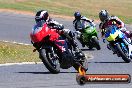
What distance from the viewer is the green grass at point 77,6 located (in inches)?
1729

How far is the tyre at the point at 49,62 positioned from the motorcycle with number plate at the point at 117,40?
14.5 feet

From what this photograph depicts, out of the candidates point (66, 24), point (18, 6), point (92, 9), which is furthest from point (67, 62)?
point (92, 9)

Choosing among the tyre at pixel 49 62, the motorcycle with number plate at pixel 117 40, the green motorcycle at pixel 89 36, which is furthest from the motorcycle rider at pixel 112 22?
the tyre at pixel 49 62

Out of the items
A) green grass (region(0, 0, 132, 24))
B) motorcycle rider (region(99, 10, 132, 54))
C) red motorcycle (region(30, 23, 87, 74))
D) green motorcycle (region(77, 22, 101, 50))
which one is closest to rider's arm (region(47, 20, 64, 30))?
red motorcycle (region(30, 23, 87, 74))

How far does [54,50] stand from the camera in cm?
1448

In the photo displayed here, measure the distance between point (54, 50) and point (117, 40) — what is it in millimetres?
4647

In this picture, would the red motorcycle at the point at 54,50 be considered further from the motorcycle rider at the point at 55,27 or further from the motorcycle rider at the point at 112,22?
the motorcycle rider at the point at 112,22

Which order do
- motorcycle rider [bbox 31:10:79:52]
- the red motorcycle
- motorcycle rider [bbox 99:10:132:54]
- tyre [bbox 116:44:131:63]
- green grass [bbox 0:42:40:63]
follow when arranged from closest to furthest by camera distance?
1. the red motorcycle
2. motorcycle rider [bbox 31:10:79:52]
3. tyre [bbox 116:44:131:63]
4. green grass [bbox 0:42:40:63]
5. motorcycle rider [bbox 99:10:132:54]

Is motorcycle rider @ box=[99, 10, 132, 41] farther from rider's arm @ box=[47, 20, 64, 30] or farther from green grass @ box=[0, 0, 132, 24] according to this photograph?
green grass @ box=[0, 0, 132, 24]

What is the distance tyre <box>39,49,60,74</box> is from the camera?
45.9ft

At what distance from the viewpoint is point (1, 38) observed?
94.1 ft

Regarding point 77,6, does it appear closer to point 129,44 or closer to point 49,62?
point 129,44

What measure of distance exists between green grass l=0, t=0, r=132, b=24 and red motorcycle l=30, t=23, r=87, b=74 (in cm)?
2609

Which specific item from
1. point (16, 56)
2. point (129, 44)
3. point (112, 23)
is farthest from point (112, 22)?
point (16, 56)
